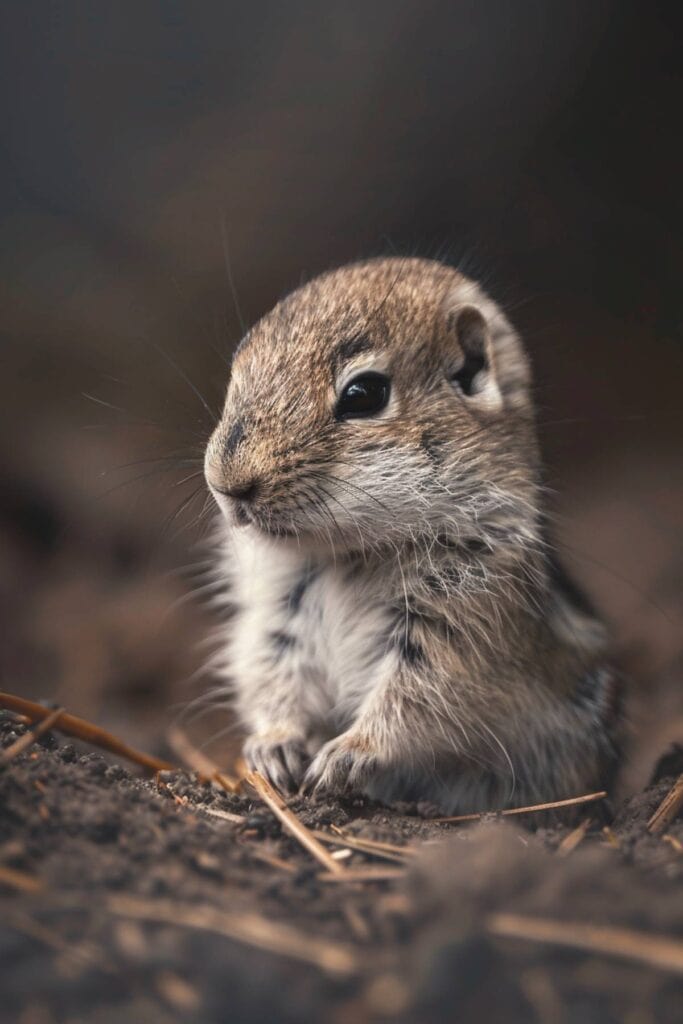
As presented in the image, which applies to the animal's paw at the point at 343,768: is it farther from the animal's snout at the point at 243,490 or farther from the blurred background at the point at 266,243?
the blurred background at the point at 266,243

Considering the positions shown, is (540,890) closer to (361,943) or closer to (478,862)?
(478,862)

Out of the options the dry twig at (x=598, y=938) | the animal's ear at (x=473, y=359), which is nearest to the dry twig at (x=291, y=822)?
the dry twig at (x=598, y=938)

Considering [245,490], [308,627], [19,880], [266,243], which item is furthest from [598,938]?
[266,243]

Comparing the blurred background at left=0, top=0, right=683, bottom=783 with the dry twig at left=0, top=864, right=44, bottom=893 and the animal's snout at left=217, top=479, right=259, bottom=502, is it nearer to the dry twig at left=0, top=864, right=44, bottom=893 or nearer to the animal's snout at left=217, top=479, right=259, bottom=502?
the animal's snout at left=217, top=479, right=259, bottom=502

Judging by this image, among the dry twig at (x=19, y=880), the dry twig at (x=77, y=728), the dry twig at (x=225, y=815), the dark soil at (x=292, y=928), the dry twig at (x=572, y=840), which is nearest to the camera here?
the dark soil at (x=292, y=928)

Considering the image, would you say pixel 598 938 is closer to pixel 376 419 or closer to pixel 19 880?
pixel 19 880

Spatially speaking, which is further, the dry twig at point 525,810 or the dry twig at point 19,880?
the dry twig at point 525,810

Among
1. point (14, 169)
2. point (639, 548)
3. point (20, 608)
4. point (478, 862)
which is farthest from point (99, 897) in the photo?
point (639, 548)
